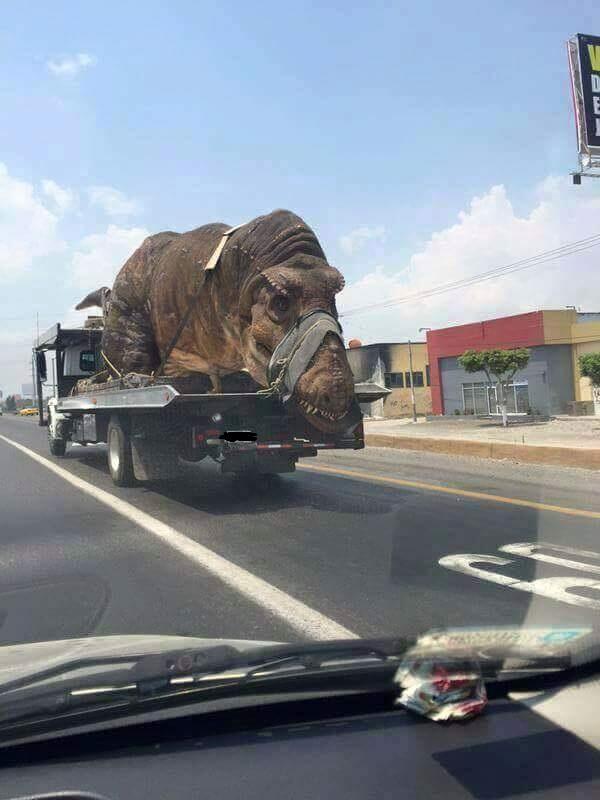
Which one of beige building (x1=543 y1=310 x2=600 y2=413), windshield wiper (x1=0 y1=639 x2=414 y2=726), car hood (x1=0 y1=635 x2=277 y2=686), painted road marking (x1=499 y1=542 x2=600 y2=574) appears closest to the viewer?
windshield wiper (x1=0 y1=639 x2=414 y2=726)

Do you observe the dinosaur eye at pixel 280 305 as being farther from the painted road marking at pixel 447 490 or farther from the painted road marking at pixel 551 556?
the painted road marking at pixel 447 490

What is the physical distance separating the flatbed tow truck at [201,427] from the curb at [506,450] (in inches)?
189

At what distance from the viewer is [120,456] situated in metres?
11.0

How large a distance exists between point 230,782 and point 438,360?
137 feet

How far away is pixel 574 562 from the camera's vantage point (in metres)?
6.21

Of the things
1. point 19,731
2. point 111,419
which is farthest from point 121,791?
point 111,419

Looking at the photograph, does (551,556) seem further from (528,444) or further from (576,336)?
(576,336)

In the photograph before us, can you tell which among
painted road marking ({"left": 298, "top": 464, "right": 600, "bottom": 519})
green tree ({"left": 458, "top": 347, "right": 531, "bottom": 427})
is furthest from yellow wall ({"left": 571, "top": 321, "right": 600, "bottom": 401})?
painted road marking ({"left": 298, "top": 464, "right": 600, "bottom": 519})

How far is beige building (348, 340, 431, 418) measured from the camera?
48.5 metres

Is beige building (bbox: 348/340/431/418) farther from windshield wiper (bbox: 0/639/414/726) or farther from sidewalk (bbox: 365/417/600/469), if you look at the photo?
windshield wiper (bbox: 0/639/414/726)

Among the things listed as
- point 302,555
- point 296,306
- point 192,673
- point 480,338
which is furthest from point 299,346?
point 480,338

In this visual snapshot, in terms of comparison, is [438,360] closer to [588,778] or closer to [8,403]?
[588,778]

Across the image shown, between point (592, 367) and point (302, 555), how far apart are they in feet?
86.7

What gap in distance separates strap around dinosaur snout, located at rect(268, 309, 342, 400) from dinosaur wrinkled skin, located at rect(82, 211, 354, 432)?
73mm
